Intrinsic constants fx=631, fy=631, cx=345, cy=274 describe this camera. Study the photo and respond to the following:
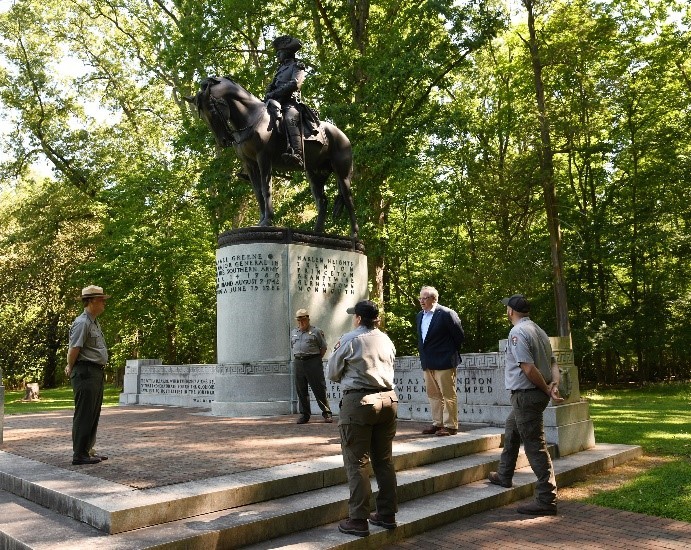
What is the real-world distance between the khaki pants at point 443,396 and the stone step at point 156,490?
1.28 m

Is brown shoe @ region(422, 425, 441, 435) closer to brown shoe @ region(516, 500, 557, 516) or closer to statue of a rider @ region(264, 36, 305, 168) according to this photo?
brown shoe @ region(516, 500, 557, 516)

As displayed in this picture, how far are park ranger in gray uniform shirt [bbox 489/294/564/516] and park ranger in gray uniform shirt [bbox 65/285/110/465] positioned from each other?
443 centimetres

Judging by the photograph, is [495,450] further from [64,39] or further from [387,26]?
[64,39]

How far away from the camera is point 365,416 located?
5.12 meters

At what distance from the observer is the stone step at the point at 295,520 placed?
471 centimetres

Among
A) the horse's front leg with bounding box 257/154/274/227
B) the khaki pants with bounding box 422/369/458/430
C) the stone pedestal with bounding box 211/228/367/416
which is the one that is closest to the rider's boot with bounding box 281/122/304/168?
the horse's front leg with bounding box 257/154/274/227

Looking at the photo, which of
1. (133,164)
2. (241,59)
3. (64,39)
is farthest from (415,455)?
(64,39)

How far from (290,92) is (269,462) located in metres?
8.42

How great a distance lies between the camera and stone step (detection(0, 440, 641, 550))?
471 cm

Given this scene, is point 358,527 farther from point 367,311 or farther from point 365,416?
point 367,311

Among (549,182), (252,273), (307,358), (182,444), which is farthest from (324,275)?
(549,182)

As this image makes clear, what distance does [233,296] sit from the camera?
41.0 feet

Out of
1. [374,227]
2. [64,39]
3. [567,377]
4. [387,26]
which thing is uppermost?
[64,39]

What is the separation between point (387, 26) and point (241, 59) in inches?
245
